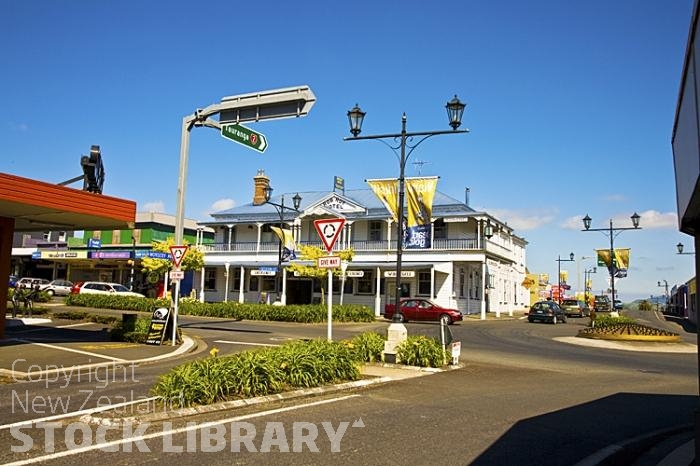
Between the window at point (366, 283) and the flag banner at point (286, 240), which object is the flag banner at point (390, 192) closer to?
the flag banner at point (286, 240)

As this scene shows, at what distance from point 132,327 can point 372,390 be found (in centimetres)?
952

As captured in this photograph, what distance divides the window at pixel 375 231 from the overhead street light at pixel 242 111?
1101 inches

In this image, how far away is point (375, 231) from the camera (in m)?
44.2

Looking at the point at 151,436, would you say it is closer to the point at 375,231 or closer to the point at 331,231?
the point at 331,231

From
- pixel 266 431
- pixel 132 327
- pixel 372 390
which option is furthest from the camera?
pixel 132 327

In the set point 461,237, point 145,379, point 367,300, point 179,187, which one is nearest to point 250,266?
point 367,300

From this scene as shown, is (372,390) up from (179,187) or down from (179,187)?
down

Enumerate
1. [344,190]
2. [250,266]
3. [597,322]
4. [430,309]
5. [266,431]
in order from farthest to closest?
[344,190], [250,266], [430,309], [597,322], [266,431]

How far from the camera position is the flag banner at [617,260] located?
35594 mm

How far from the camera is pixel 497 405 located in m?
8.96

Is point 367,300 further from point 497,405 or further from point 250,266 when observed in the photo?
point 497,405

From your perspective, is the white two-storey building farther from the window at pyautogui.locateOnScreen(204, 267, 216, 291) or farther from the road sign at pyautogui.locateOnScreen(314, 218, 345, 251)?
the road sign at pyautogui.locateOnScreen(314, 218, 345, 251)

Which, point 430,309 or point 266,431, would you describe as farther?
point 430,309

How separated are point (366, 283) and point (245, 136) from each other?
93.8 feet
